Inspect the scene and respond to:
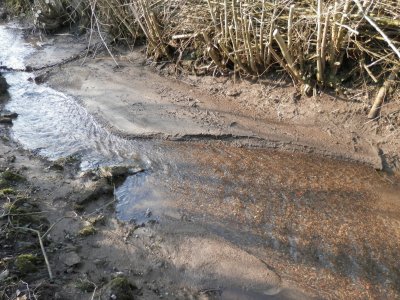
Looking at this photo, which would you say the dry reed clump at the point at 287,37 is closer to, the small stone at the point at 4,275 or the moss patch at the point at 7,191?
the moss patch at the point at 7,191

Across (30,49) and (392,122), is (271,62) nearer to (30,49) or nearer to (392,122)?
(392,122)

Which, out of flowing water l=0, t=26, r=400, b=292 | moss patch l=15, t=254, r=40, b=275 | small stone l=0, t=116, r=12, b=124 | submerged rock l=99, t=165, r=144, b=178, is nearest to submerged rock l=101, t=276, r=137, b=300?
moss patch l=15, t=254, r=40, b=275

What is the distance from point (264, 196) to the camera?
3.76m

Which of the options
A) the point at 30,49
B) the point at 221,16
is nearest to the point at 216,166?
the point at 221,16

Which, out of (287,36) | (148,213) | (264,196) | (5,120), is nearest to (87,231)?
(148,213)

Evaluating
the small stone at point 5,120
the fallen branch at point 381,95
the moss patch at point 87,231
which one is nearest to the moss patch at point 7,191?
the moss patch at point 87,231

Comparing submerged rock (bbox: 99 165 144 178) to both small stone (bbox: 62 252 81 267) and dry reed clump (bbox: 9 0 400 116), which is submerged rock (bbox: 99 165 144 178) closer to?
small stone (bbox: 62 252 81 267)

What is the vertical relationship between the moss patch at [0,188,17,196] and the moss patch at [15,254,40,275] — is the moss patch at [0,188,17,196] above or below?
above

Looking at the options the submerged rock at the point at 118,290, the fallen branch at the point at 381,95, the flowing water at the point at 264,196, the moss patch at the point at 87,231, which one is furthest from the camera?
the fallen branch at the point at 381,95

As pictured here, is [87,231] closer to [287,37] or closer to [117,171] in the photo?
[117,171]

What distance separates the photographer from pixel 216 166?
4184 mm

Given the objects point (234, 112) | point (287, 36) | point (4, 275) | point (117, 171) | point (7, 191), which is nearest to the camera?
point (4, 275)

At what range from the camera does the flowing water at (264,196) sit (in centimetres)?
320

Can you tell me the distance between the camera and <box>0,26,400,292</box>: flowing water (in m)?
3.20
